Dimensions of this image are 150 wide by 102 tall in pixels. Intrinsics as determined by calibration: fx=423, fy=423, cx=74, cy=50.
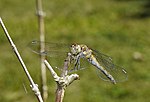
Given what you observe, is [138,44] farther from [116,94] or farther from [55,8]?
[55,8]

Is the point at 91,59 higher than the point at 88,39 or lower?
higher

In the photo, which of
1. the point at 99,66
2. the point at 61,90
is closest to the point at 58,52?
the point at 99,66

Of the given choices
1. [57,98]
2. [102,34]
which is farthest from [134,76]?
[57,98]

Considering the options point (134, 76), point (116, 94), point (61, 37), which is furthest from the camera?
point (61, 37)

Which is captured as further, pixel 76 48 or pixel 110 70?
pixel 110 70

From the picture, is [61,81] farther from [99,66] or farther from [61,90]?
[99,66]

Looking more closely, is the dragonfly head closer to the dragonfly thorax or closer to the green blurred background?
the dragonfly thorax
